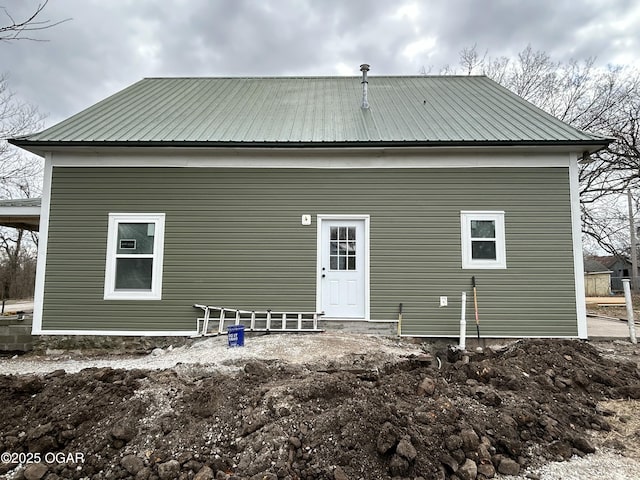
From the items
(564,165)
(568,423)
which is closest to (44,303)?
(568,423)

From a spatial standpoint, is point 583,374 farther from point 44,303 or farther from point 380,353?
point 44,303

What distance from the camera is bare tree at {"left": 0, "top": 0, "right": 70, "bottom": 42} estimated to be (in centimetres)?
372

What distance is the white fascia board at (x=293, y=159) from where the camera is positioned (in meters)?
6.64

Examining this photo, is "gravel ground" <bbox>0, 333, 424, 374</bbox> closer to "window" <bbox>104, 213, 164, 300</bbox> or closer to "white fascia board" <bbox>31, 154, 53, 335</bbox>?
"white fascia board" <bbox>31, 154, 53, 335</bbox>

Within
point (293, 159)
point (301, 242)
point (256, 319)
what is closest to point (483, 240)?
point (301, 242)

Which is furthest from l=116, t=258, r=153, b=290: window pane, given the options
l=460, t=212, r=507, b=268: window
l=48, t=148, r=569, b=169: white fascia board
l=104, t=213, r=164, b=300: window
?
l=460, t=212, r=507, b=268: window

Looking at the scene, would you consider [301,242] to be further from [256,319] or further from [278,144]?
[278,144]

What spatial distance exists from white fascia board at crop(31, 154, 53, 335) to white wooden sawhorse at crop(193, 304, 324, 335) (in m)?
2.81

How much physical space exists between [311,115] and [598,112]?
1465 cm

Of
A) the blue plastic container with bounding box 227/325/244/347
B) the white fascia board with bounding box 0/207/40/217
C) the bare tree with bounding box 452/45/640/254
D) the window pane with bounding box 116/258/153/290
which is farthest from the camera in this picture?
the bare tree with bounding box 452/45/640/254

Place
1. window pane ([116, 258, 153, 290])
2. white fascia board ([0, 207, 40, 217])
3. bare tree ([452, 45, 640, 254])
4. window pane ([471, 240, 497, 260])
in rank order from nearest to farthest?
window pane ([471, 240, 497, 260]) < window pane ([116, 258, 153, 290]) < white fascia board ([0, 207, 40, 217]) < bare tree ([452, 45, 640, 254])

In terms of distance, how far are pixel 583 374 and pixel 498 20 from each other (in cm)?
1677

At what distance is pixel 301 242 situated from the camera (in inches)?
262

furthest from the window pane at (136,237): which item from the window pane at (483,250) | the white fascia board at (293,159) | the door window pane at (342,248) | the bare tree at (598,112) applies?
the bare tree at (598,112)
